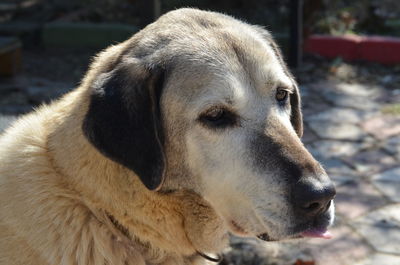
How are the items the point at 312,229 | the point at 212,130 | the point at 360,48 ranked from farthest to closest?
1. the point at 360,48
2. the point at 212,130
3. the point at 312,229

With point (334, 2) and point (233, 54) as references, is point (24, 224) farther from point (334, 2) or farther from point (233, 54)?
point (334, 2)

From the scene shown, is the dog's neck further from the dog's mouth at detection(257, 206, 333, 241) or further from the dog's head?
the dog's mouth at detection(257, 206, 333, 241)

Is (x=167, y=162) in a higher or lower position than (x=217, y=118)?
lower

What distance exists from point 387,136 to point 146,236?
375 centimetres

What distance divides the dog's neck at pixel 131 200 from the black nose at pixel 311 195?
1.63 feet

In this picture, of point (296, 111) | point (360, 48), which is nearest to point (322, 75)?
point (360, 48)

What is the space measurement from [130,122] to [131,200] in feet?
1.16

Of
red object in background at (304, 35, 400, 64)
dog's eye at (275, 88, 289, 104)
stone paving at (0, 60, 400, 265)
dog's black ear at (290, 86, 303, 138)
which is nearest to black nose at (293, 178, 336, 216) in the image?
dog's eye at (275, 88, 289, 104)

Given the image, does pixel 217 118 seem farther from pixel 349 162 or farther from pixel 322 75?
pixel 322 75

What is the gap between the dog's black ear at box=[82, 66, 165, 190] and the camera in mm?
2854

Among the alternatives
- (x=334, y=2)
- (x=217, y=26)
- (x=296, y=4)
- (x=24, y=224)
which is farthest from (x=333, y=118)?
(x=24, y=224)

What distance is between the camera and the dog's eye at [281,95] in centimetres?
313

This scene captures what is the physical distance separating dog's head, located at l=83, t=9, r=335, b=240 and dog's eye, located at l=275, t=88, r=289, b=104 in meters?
0.02

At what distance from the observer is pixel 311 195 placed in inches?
106
